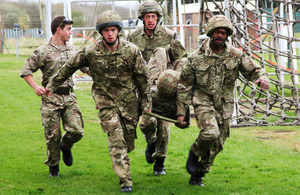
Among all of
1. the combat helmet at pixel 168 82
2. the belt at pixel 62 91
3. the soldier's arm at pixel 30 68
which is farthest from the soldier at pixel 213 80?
the soldier's arm at pixel 30 68

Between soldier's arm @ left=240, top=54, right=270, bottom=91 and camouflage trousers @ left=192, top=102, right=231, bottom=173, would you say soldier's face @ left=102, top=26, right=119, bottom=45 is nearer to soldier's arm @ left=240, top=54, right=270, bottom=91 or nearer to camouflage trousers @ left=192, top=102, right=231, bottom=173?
camouflage trousers @ left=192, top=102, right=231, bottom=173

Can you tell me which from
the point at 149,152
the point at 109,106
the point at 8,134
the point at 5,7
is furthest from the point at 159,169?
the point at 5,7

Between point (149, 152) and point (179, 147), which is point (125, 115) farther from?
point (179, 147)

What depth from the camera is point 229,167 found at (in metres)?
9.01

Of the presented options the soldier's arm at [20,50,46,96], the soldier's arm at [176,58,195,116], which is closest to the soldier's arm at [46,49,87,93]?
the soldier's arm at [20,50,46,96]

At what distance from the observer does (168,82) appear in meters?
7.49

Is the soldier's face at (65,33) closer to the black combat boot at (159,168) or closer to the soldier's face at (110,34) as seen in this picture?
the soldier's face at (110,34)

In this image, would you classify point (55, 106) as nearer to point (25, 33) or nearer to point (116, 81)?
point (116, 81)

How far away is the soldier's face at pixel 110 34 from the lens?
6809 mm

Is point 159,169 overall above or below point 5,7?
below

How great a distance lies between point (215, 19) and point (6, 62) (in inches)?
1184

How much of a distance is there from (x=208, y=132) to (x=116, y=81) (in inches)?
55.2

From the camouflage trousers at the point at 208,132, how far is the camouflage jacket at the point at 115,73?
0.77 meters

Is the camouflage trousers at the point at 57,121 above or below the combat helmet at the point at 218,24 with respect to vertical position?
below
